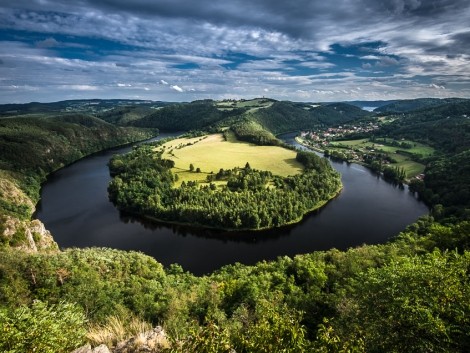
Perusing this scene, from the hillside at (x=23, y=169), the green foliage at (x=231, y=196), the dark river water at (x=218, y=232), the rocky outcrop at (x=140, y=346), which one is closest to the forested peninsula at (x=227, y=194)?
the green foliage at (x=231, y=196)

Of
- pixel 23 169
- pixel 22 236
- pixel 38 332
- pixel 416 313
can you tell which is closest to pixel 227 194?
pixel 22 236

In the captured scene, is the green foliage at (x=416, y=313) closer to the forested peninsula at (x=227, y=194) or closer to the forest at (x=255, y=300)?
the forest at (x=255, y=300)

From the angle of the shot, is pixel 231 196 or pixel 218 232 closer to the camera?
pixel 218 232

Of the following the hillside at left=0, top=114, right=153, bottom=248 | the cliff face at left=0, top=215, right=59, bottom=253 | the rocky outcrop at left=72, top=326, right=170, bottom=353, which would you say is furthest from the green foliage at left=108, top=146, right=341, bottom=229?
the rocky outcrop at left=72, top=326, right=170, bottom=353

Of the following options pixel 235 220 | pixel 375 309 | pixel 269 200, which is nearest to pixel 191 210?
pixel 235 220

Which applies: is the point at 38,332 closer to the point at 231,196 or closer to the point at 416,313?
the point at 416,313

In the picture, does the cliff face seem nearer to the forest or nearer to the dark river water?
the forest

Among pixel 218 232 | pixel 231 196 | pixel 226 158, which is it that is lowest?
pixel 218 232
